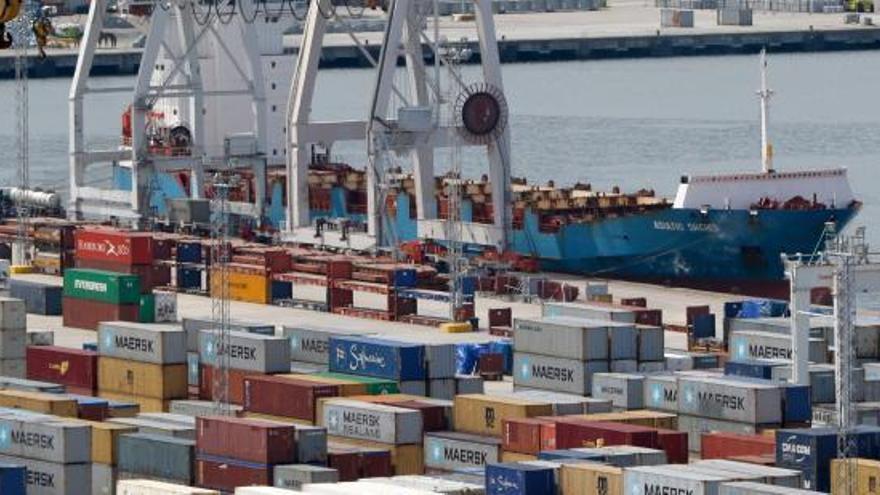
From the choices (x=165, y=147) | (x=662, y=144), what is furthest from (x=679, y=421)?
(x=662, y=144)

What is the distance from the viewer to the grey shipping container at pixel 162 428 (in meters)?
66.1

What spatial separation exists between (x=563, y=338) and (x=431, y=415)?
9.83m

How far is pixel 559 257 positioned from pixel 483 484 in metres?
42.6

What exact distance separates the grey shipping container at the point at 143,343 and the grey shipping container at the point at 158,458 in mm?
11246

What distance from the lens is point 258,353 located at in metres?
74.6

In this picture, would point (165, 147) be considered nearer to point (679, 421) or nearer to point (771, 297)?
point (771, 297)

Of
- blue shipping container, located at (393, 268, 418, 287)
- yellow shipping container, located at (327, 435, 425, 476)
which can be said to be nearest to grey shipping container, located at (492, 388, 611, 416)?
yellow shipping container, located at (327, 435, 425, 476)

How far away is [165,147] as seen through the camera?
376 ft

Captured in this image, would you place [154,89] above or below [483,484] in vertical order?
above

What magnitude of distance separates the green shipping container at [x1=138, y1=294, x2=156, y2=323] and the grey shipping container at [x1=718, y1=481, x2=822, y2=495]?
3636 centimetres

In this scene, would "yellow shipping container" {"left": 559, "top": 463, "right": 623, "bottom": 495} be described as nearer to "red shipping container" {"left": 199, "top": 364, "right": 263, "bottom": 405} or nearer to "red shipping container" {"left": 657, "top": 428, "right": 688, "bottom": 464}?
"red shipping container" {"left": 657, "top": 428, "right": 688, "bottom": 464}

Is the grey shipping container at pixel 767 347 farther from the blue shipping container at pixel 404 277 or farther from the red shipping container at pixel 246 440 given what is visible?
the red shipping container at pixel 246 440

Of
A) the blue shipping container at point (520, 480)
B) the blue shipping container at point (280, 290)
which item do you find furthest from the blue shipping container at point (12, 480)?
the blue shipping container at point (280, 290)

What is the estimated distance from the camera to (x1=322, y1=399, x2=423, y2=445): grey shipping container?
65375 millimetres
